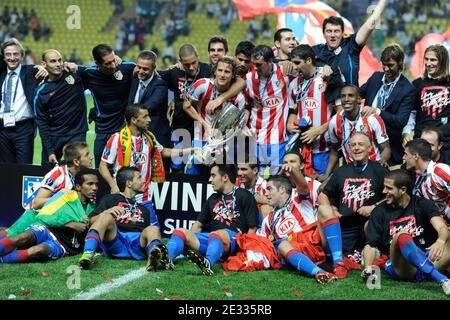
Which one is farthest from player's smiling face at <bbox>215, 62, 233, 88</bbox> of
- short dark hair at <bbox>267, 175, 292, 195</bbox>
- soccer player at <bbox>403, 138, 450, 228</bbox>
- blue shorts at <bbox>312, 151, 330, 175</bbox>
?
soccer player at <bbox>403, 138, 450, 228</bbox>

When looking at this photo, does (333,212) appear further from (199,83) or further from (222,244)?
(199,83)

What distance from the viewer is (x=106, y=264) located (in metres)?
6.99

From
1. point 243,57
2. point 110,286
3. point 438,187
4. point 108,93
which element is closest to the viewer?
point 110,286

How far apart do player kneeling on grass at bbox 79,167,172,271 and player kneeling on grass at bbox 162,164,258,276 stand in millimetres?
223

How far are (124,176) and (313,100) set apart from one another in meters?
1.99

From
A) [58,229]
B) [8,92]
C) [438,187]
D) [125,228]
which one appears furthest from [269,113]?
[8,92]

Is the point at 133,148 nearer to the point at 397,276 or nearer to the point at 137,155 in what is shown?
the point at 137,155

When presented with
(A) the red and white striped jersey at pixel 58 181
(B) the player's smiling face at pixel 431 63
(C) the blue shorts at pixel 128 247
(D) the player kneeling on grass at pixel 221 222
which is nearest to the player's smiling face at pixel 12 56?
(A) the red and white striped jersey at pixel 58 181

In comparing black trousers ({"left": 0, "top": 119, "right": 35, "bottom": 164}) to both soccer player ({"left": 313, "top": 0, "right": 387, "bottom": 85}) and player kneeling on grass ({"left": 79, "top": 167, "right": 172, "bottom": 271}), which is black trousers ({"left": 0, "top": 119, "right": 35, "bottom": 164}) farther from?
soccer player ({"left": 313, "top": 0, "right": 387, "bottom": 85})

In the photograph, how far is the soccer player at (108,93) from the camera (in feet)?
27.9

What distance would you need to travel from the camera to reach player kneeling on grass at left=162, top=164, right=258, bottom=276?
22.4 feet

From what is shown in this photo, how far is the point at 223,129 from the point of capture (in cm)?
795

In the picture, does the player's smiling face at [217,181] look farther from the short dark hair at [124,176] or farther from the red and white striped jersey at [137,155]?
the red and white striped jersey at [137,155]

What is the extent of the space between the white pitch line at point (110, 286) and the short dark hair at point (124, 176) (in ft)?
3.00
